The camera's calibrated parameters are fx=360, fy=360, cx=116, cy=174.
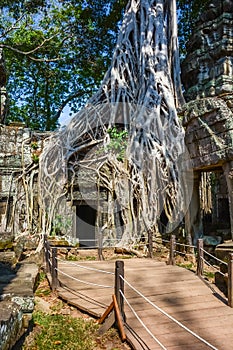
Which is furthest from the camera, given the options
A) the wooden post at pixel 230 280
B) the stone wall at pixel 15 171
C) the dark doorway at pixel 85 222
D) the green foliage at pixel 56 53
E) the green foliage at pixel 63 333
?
the green foliage at pixel 56 53

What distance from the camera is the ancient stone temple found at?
6388mm

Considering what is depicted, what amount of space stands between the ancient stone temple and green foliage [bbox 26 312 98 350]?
3642mm

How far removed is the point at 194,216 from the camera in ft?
24.0

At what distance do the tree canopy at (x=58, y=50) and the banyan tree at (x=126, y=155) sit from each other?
331 cm

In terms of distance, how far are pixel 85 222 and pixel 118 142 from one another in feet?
8.78

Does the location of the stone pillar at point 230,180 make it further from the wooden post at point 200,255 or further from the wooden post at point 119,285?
the wooden post at point 119,285

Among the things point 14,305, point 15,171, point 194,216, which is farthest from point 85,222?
point 14,305

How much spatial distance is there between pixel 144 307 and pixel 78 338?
0.98 metres

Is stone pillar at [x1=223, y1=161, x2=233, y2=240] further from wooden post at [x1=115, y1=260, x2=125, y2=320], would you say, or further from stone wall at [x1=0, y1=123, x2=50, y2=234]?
stone wall at [x1=0, y1=123, x2=50, y2=234]

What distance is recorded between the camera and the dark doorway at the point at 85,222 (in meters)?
10.2

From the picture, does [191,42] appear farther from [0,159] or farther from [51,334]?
[51,334]

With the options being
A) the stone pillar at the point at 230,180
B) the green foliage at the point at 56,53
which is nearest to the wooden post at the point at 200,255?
the stone pillar at the point at 230,180

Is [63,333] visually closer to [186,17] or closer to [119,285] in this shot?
[119,285]

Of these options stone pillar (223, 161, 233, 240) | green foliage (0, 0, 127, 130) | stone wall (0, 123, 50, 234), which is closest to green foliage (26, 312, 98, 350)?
stone pillar (223, 161, 233, 240)
